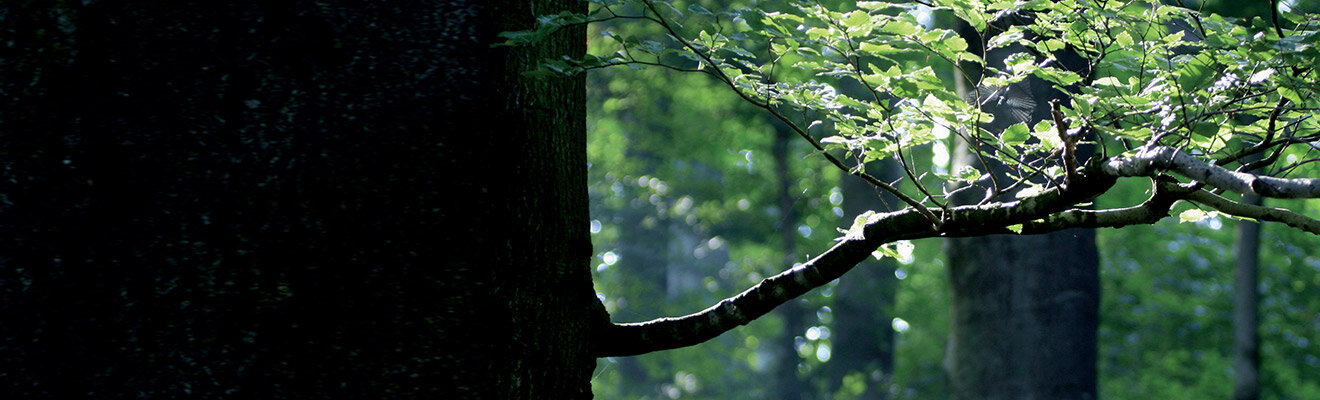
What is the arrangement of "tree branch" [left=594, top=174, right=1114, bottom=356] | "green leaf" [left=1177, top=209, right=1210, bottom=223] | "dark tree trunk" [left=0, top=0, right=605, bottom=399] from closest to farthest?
"dark tree trunk" [left=0, top=0, right=605, bottom=399] → "tree branch" [left=594, top=174, right=1114, bottom=356] → "green leaf" [left=1177, top=209, right=1210, bottom=223]

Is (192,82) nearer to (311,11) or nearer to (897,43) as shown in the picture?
(311,11)

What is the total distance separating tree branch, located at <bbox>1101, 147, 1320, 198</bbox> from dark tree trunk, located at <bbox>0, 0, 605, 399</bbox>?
119 cm

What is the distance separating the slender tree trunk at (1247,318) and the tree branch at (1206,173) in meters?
8.83

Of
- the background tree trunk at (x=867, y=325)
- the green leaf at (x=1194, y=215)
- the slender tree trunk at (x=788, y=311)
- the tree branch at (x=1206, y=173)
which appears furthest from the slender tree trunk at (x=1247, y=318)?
the tree branch at (x=1206, y=173)

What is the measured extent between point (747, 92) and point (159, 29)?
127 centimetres

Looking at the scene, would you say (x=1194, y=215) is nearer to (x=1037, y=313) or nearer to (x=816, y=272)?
(x=816, y=272)

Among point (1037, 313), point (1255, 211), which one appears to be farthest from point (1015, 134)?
point (1037, 313)

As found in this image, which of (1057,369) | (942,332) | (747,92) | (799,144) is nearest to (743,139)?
(799,144)

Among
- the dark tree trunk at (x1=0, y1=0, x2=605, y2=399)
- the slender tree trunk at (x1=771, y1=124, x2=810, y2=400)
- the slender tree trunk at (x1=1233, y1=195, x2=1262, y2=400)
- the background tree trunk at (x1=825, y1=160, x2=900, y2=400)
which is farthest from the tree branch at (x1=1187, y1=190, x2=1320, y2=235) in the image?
the slender tree trunk at (x1=771, y1=124, x2=810, y2=400)

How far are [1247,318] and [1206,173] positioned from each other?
388 inches

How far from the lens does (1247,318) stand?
33.3 ft

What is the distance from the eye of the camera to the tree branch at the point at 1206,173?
1.57 metres

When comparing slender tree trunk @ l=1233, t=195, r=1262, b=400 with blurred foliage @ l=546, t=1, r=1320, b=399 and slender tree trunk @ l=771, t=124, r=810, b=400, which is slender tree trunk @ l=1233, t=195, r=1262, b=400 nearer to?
blurred foliage @ l=546, t=1, r=1320, b=399

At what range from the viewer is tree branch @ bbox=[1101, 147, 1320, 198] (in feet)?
5.16
